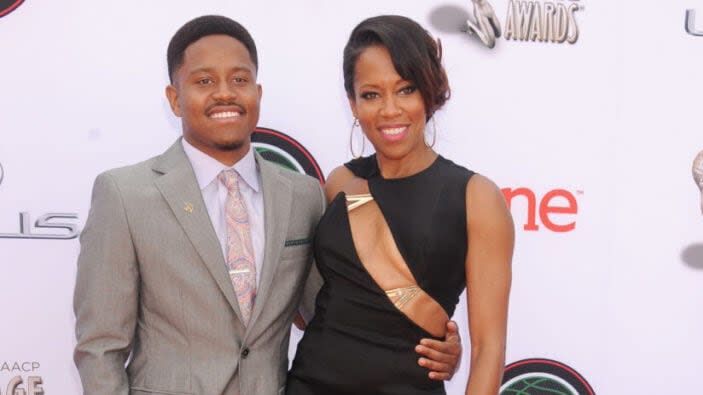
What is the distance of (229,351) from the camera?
1.79 m

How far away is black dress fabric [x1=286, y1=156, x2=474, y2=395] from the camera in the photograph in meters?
1.78

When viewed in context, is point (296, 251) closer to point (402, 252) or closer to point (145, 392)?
point (402, 252)

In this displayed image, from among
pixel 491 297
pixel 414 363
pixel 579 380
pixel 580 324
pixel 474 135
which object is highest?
pixel 474 135

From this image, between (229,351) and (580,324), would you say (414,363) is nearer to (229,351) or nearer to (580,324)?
(229,351)

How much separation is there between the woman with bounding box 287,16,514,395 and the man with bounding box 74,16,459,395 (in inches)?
3.4

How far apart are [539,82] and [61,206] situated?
→ 1.84m

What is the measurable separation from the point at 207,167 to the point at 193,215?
0.16 metres

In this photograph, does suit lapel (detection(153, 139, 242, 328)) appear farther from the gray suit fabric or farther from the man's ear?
the man's ear

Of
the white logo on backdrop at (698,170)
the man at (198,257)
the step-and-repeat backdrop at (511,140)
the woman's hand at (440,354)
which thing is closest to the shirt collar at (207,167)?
the man at (198,257)

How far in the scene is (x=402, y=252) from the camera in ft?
5.92

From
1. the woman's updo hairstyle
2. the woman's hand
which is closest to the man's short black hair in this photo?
the woman's updo hairstyle

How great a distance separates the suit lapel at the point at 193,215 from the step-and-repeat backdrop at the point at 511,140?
93 centimetres

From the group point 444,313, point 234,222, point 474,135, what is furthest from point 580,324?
point 234,222

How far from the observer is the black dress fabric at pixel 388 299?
1.78 m
